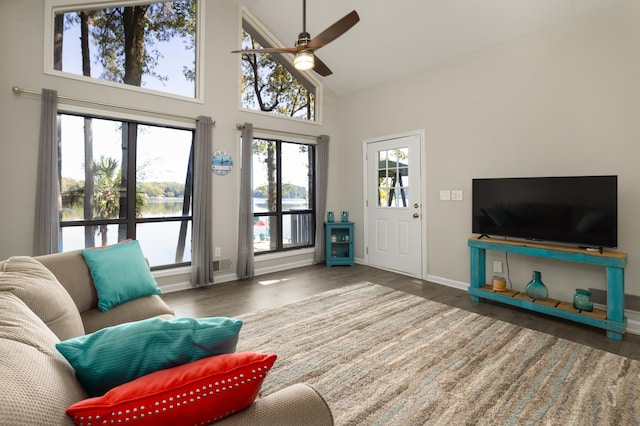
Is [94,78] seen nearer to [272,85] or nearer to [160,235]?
[160,235]

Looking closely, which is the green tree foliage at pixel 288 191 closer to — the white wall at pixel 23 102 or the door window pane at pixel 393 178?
the door window pane at pixel 393 178

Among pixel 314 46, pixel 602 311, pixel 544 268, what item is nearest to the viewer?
pixel 314 46

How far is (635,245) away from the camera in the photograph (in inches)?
113

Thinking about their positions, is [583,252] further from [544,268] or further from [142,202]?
[142,202]

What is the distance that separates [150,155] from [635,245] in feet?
17.3

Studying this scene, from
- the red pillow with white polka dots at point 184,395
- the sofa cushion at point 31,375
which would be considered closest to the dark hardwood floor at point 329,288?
the sofa cushion at point 31,375

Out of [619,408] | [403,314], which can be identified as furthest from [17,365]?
[403,314]

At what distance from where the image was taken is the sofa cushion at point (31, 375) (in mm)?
599

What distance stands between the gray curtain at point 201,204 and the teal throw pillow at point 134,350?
11.1ft

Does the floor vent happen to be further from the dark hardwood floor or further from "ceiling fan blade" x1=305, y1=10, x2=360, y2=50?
"ceiling fan blade" x1=305, y1=10, x2=360, y2=50

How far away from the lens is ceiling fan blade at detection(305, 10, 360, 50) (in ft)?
8.15

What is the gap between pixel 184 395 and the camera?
2.50ft

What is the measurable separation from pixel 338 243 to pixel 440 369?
3401 mm

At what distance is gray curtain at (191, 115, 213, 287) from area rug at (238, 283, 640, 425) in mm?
1343
